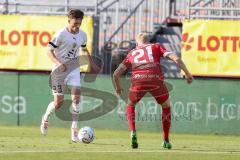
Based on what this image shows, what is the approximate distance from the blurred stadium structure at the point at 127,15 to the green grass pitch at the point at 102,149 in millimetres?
5923

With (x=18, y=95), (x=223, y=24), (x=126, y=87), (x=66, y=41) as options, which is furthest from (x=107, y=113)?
(x=66, y=41)

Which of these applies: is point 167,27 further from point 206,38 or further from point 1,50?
point 1,50

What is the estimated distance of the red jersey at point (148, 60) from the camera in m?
14.2

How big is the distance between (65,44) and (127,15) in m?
8.85

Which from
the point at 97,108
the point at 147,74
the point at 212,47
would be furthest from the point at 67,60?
the point at 212,47

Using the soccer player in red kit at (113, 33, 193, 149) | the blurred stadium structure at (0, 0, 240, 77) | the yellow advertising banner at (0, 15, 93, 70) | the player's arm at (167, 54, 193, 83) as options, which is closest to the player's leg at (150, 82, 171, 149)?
the soccer player in red kit at (113, 33, 193, 149)

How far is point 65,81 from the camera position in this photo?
1588cm

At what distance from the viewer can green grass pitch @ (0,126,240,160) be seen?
12.4 metres

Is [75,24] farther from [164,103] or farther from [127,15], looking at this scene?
[127,15]

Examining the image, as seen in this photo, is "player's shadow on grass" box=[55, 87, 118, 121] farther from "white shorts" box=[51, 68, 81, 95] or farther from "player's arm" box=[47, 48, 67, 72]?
"player's arm" box=[47, 48, 67, 72]

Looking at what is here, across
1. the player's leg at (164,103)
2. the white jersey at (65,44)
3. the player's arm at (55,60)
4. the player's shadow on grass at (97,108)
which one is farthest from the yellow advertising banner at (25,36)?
the player's leg at (164,103)

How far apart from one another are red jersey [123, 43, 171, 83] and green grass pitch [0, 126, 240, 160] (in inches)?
51.0

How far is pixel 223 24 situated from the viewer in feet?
70.7

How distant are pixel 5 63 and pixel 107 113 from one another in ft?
11.0
